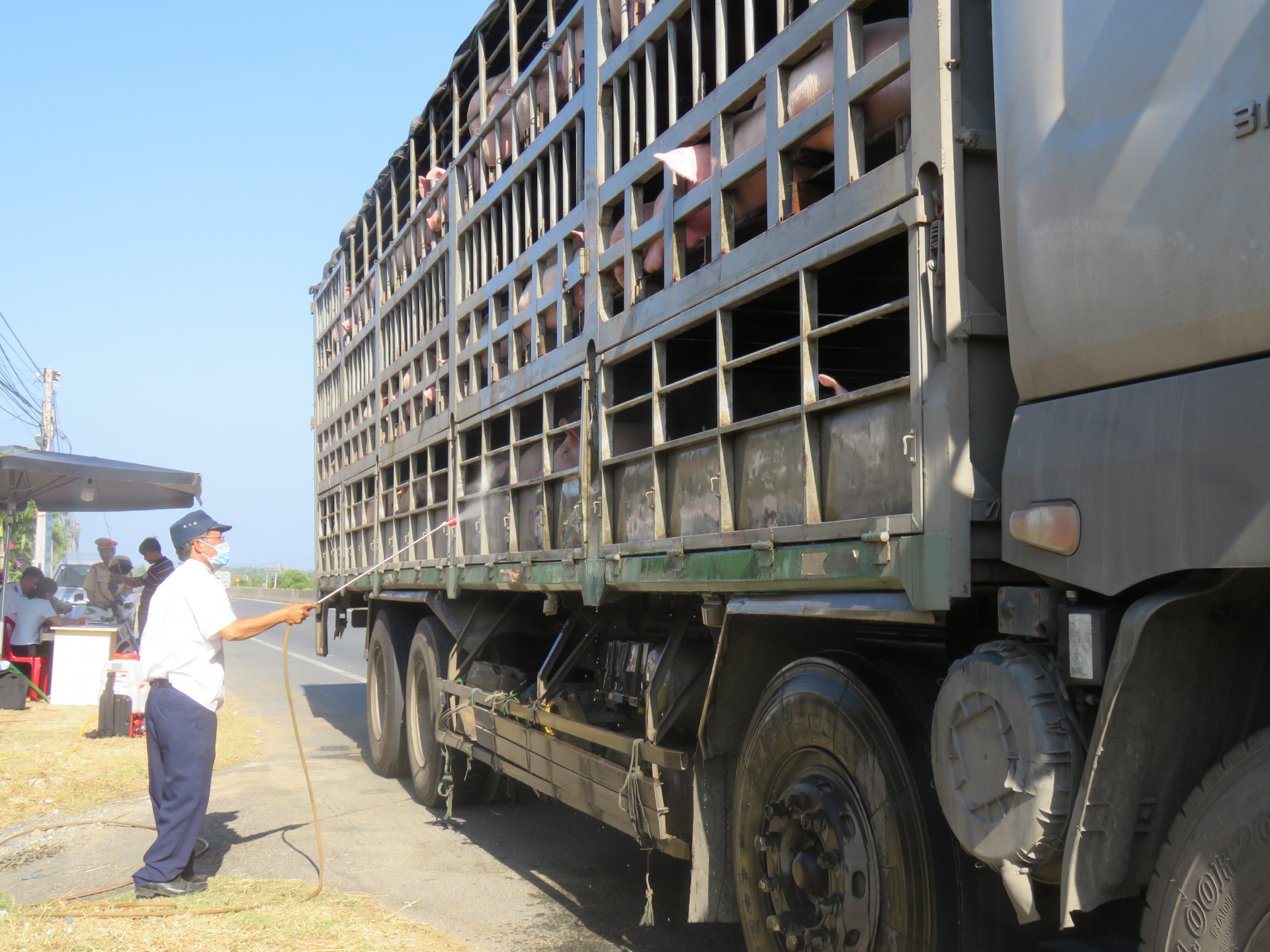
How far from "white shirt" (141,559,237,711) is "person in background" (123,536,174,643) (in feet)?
18.7

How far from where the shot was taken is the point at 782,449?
3518 millimetres

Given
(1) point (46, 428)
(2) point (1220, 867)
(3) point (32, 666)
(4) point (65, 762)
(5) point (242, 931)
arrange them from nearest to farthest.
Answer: (2) point (1220, 867), (5) point (242, 931), (4) point (65, 762), (3) point (32, 666), (1) point (46, 428)

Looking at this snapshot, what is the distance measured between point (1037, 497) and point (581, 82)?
3.79m

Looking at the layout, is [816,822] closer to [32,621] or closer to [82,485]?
[32,621]

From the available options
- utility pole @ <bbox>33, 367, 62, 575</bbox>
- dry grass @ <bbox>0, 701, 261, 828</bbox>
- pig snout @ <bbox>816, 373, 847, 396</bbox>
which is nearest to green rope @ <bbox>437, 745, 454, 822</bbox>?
dry grass @ <bbox>0, 701, 261, 828</bbox>

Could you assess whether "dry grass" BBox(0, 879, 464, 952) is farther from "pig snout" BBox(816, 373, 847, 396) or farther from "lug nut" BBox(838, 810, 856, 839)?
"pig snout" BBox(816, 373, 847, 396)

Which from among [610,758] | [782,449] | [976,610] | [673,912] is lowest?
[673,912]

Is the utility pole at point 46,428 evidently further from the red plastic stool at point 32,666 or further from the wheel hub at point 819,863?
the wheel hub at point 819,863

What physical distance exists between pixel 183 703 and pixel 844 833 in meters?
3.66

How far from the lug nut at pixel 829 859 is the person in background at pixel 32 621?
12.1 m

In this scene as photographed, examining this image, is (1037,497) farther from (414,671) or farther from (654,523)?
(414,671)

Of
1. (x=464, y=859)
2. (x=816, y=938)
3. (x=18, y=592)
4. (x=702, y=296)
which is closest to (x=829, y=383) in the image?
(x=702, y=296)

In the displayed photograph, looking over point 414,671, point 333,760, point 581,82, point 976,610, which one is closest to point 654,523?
point 976,610

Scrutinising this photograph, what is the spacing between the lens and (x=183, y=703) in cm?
548
